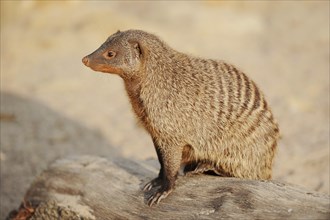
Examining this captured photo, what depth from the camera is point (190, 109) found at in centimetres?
296

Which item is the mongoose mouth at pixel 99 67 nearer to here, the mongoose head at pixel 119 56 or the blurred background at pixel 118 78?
the mongoose head at pixel 119 56

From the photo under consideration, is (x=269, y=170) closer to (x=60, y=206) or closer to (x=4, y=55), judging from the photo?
(x=60, y=206)

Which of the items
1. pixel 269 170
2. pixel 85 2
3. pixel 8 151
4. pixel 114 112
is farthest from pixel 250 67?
pixel 269 170

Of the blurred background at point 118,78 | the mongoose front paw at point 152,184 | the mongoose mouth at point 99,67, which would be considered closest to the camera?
the mongoose mouth at point 99,67

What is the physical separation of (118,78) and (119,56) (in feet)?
12.5

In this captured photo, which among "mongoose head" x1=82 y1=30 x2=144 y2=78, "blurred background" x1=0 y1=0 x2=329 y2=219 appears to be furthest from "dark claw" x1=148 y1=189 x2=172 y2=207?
"blurred background" x1=0 y1=0 x2=329 y2=219

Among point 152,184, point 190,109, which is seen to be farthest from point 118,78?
point 190,109

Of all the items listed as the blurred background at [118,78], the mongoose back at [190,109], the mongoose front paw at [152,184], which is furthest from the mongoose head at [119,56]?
the blurred background at [118,78]

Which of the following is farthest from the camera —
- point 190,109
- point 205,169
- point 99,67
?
point 205,169

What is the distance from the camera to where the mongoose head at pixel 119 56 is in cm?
285

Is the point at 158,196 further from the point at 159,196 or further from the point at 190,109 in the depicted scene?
the point at 190,109

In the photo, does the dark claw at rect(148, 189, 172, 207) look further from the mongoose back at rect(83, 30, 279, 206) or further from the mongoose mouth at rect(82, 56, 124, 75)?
the mongoose mouth at rect(82, 56, 124, 75)

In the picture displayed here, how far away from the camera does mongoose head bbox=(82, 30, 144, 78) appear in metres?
2.85

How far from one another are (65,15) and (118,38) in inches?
191
